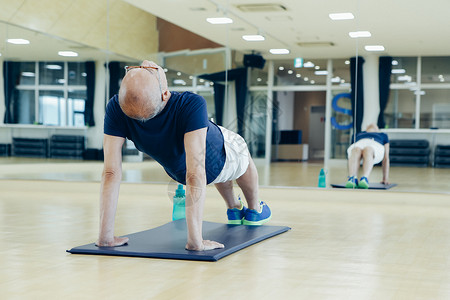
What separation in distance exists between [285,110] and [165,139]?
3.58 m

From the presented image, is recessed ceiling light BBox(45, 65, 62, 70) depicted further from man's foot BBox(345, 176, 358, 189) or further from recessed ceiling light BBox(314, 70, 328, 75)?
man's foot BBox(345, 176, 358, 189)

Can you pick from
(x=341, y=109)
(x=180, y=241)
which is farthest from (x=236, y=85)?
(x=180, y=241)

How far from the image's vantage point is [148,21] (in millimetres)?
6785

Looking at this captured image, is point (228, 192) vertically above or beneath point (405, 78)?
beneath

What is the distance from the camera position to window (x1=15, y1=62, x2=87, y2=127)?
687 centimetres

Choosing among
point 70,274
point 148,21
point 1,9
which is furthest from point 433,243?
point 1,9

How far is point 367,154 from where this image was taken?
18.4 feet

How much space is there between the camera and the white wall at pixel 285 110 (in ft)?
19.5

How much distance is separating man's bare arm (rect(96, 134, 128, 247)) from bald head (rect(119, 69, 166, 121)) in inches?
10.4

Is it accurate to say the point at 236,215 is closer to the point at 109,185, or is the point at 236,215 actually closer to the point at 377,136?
the point at 109,185

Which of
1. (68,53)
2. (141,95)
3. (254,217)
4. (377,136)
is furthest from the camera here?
(68,53)

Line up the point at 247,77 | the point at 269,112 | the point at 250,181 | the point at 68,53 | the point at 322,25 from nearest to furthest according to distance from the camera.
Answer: the point at 250,181, the point at 322,25, the point at 269,112, the point at 247,77, the point at 68,53

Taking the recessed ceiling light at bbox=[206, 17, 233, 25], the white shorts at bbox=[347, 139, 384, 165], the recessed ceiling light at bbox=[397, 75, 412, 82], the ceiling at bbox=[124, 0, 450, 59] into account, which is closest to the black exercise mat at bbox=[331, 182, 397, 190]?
the white shorts at bbox=[347, 139, 384, 165]

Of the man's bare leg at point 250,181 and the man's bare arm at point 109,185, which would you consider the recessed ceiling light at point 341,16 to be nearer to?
the man's bare leg at point 250,181
